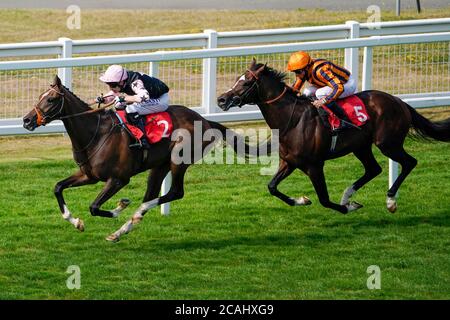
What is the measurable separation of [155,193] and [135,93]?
957 mm

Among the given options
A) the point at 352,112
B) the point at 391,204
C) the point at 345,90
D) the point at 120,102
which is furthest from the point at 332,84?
the point at 120,102

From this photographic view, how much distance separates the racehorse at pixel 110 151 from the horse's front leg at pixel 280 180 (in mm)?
672

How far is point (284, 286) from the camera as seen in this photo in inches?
470

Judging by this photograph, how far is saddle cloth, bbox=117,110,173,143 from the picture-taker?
13.1 metres

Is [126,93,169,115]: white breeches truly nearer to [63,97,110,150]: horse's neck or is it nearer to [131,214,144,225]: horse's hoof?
[63,97,110,150]: horse's neck

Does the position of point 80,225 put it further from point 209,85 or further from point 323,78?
point 209,85

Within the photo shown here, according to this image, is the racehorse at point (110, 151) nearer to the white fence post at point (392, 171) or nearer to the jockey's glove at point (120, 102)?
the jockey's glove at point (120, 102)

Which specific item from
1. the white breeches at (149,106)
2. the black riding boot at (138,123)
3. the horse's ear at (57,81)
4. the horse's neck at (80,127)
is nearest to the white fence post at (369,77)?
the white breeches at (149,106)

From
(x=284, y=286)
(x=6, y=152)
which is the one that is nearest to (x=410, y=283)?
(x=284, y=286)

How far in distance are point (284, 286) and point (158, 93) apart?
2242 millimetres

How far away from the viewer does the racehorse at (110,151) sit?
42.0 feet

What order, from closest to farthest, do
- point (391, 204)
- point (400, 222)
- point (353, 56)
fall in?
1. point (400, 222)
2. point (391, 204)
3. point (353, 56)

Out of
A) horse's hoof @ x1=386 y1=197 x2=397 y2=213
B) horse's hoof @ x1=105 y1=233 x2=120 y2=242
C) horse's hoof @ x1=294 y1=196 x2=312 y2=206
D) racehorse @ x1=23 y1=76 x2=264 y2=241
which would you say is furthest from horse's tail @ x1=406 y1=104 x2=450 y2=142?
horse's hoof @ x1=105 y1=233 x2=120 y2=242

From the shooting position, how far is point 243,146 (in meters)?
13.9
